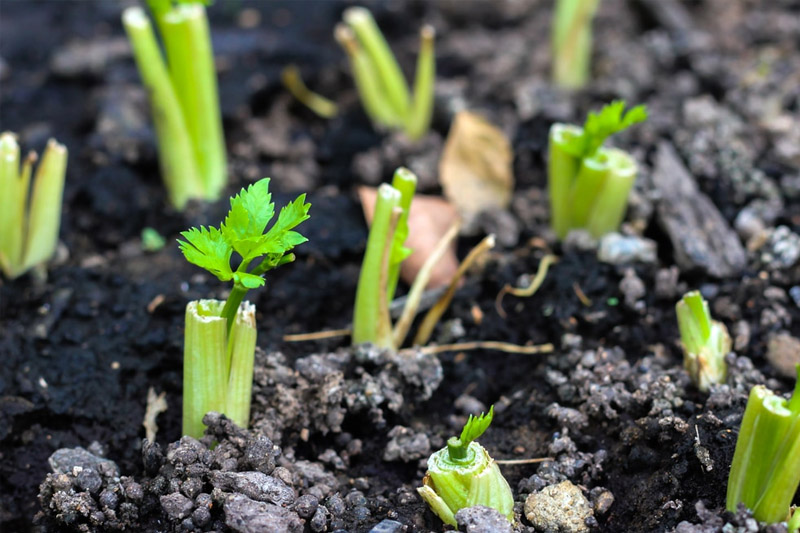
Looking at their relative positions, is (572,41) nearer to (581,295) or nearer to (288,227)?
(581,295)

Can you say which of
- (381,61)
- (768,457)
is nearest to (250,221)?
(768,457)

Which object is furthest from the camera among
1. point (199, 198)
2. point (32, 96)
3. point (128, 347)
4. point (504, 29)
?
point (504, 29)

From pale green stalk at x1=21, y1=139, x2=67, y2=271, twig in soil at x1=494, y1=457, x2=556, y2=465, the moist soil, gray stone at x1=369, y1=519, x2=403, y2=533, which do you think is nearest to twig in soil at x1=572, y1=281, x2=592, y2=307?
the moist soil

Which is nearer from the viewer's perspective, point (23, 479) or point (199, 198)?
point (23, 479)

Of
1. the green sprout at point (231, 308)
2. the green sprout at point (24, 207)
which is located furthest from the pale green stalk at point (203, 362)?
the green sprout at point (24, 207)

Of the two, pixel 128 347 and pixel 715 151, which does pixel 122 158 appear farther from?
pixel 715 151

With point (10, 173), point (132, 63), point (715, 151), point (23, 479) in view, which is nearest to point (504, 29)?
point (715, 151)

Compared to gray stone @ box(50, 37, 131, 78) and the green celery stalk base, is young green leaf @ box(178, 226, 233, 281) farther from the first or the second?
gray stone @ box(50, 37, 131, 78)
